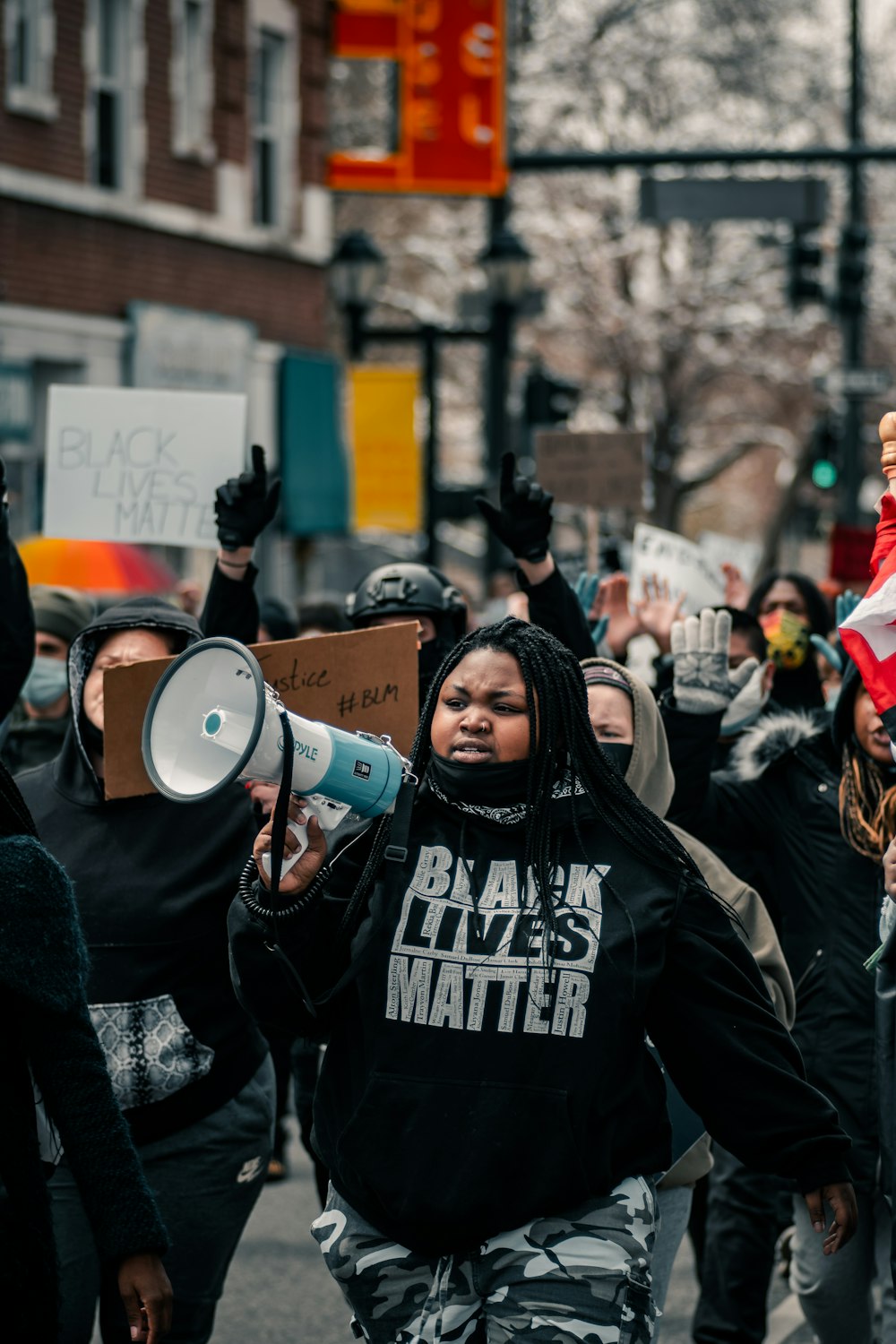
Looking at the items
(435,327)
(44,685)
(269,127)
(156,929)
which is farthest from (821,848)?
(269,127)

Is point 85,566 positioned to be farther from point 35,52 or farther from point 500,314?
point 35,52

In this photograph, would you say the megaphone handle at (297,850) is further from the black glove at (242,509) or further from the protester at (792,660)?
the protester at (792,660)

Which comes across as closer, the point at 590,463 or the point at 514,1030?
the point at 514,1030

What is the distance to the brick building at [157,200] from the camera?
16969 millimetres

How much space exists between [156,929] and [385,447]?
42.9ft

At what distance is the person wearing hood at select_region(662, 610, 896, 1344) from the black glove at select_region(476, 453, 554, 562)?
0.52 m

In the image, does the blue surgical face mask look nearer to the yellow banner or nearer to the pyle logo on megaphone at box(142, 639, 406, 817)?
the pyle logo on megaphone at box(142, 639, 406, 817)

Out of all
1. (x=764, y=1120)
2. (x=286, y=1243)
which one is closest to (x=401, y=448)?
(x=286, y=1243)

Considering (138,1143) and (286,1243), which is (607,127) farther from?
(138,1143)

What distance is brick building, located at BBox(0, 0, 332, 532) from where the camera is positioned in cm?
1697

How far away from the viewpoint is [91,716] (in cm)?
431

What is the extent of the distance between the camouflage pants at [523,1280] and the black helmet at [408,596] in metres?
2.63

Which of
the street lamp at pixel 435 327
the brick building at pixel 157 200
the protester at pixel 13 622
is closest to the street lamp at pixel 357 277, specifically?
the street lamp at pixel 435 327

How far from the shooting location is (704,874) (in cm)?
425
